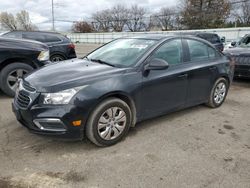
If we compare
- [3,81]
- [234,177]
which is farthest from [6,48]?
[234,177]

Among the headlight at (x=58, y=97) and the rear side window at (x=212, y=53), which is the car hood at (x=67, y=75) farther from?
the rear side window at (x=212, y=53)

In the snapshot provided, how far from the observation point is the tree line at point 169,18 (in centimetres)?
4184

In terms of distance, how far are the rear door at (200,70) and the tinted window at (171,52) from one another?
0.68 feet

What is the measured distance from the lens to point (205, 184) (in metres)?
2.73

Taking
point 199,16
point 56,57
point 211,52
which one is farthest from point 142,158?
point 199,16

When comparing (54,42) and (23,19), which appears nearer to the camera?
(54,42)

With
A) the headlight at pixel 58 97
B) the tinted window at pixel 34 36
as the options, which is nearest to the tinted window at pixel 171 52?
the headlight at pixel 58 97

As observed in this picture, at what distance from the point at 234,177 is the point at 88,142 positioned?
193 cm

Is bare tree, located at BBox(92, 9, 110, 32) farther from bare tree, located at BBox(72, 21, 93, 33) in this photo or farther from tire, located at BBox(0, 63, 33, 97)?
tire, located at BBox(0, 63, 33, 97)

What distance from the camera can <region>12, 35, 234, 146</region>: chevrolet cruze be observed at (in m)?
3.15

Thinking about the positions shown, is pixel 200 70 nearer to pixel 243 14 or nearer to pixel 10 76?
pixel 10 76

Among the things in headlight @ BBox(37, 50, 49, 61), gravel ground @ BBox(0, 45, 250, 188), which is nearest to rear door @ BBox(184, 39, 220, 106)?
gravel ground @ BBox(0, 45, 250, 188)

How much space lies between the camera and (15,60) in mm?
5738

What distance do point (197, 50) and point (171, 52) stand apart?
0.75 metres
